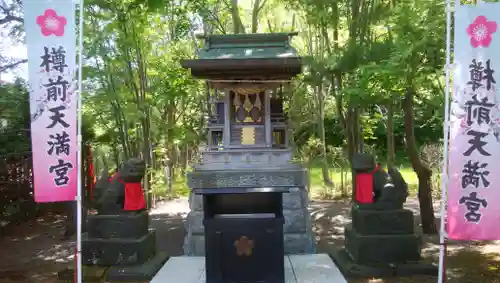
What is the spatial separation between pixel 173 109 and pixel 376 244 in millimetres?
12575

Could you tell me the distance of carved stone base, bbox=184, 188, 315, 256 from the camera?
8688 millimetres

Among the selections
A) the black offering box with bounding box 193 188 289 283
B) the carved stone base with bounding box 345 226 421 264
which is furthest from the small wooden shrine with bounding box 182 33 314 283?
the carved stone base with bounding box 345 226 421 264

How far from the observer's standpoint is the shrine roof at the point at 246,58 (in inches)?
338

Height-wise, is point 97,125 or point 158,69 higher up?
point 158,69

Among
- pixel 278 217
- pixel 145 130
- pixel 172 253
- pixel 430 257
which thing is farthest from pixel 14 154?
pixel 430 257

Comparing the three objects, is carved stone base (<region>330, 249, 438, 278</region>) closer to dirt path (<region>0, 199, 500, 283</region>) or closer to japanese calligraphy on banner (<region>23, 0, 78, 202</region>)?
dirt path (<region>0, 199, 500, 283</region>)

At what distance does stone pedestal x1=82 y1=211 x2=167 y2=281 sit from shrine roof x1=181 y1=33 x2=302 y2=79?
3.28m

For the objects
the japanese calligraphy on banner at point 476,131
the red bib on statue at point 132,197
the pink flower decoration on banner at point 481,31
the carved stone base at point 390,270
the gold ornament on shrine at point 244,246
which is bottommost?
the carved stone base at point 390,270

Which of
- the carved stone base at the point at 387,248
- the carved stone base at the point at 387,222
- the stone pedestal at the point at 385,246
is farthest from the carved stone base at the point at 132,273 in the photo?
the carved stone base at the point at 387,222

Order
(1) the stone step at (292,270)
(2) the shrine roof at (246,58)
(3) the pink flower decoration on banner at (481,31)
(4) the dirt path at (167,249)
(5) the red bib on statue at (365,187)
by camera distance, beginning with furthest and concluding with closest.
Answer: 1. (2) the shrine roof at (246,58)
2. (5) the red bib on statue at (365,187)
3. (4) the dirt path at (167,249)
4. (1) the stone step at (292,270)
5. (3) the pink flower decoration on banner at (481,31)

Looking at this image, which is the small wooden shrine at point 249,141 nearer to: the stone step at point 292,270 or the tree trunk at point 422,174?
the stone step at point 292,270

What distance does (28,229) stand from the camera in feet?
37.4

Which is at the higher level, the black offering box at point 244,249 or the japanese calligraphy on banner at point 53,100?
the japanese calligraphy on banner at point 53,100

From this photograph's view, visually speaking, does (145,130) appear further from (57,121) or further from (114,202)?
(57,121)
